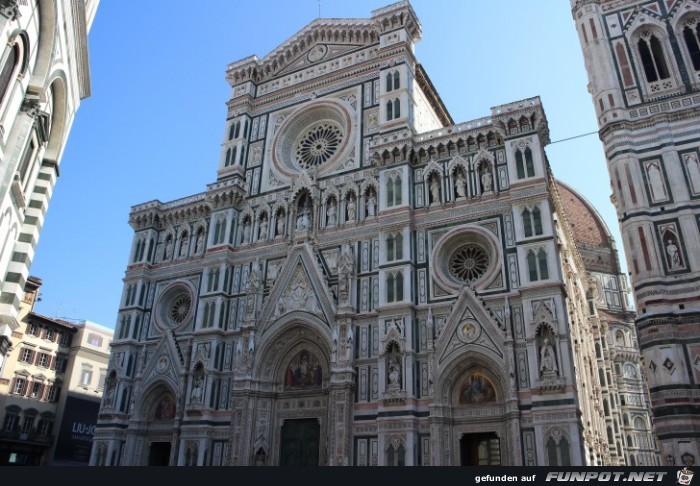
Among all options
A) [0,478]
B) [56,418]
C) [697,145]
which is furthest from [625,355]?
[0,478]

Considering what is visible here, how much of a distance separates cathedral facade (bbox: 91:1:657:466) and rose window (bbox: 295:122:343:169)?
118 millimetres

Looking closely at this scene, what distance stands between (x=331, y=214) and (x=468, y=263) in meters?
7.42

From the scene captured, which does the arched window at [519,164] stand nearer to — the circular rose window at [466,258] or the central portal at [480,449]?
the circular rose window at [466,258]

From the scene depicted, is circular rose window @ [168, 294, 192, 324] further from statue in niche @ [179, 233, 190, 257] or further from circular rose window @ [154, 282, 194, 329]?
statue in niche @ [179, 233, 190, 257]

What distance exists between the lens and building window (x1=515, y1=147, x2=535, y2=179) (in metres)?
23.8

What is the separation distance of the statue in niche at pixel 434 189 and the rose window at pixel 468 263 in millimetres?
2555

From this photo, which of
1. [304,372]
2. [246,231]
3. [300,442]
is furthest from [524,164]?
[300,442]

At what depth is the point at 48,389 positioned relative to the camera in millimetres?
40844

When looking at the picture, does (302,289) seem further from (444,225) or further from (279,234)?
(444,225)

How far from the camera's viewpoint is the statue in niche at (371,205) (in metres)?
26.9

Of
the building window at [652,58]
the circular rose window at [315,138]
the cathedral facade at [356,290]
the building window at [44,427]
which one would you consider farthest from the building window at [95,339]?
the building window at [652,58]

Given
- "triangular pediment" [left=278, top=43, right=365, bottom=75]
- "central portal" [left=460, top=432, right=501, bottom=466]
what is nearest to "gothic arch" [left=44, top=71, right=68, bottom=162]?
"central portal" [left=460, top=432, right=501, bottom=466]

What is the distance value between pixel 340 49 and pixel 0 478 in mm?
28074

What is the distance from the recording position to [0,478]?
10008mm
